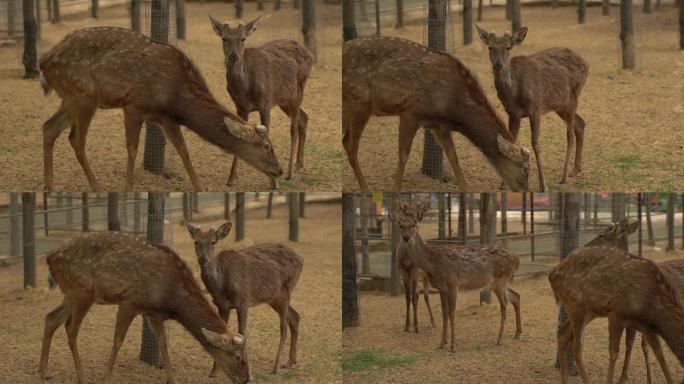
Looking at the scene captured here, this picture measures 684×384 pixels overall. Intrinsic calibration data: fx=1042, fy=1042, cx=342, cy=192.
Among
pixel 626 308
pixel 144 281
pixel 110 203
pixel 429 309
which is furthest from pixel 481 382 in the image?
pixel 110 203

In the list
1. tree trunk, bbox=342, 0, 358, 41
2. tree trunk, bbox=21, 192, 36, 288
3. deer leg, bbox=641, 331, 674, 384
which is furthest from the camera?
tree trunk, bbox=21, 192, 36, 288

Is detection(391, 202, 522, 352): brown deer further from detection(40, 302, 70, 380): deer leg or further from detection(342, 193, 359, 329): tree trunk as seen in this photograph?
detection(40, 302, 70, 380): deer leg

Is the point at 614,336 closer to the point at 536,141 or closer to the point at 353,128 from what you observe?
the point at 536,141

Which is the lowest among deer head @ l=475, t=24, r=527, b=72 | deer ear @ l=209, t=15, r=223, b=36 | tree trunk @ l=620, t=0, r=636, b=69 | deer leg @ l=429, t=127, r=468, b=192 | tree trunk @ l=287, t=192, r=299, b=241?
tree trunk @ l=287, t=192, r=299, b=241

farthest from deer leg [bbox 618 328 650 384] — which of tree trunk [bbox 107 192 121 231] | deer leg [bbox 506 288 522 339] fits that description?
tree trunk [bbox 107 192 121 231]

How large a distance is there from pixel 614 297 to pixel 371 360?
1.49 m

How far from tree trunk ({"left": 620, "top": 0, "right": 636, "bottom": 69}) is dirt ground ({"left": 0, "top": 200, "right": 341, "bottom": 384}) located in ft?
8.64

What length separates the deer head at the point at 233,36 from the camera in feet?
17.9

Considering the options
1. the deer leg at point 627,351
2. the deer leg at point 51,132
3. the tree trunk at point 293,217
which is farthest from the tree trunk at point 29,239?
the deer leg at point 627,351

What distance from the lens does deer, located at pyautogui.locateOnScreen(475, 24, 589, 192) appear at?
549cm

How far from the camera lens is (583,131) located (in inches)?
240

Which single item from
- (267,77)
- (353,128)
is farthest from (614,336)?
(267,77)

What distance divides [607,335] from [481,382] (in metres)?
0.79

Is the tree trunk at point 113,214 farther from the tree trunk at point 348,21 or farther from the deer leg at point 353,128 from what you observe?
the tree trunk at point 348,21
